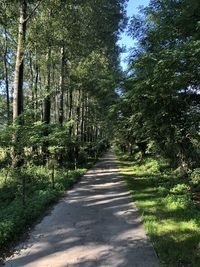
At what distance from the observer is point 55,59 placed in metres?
28.1

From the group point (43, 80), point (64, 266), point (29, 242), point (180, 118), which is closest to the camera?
point (64, 266)

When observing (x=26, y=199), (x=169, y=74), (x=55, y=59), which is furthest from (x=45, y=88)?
(x=169, y=74)

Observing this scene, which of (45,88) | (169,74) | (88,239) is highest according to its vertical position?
(45,88)

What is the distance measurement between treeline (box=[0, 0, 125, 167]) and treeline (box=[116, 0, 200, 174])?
1.68 metres

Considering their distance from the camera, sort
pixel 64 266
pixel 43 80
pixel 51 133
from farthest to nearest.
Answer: pixel 43 80 < pixel 51 133 < pixel 64 266

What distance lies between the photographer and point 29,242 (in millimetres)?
7570

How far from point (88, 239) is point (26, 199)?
13.5ft

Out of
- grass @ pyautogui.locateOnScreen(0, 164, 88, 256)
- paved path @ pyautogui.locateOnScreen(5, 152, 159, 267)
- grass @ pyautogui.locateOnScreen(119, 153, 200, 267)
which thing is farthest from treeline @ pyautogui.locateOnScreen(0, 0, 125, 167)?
grass @ pyautogui.locateOnScreen(119, 153, 200, 267)

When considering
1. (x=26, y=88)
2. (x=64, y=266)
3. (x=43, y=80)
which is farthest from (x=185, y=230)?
(x=43, y=80)

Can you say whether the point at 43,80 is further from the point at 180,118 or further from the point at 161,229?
the point at 161,229

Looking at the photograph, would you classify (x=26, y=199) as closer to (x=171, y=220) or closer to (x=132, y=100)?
(x=171, y=220)

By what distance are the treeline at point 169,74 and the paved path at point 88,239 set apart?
12.6ft

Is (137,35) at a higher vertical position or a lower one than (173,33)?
higher

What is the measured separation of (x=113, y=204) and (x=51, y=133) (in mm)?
6268
